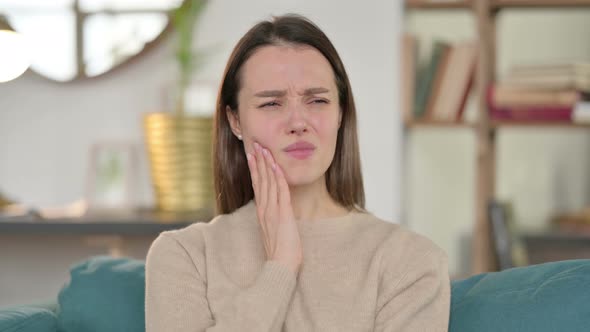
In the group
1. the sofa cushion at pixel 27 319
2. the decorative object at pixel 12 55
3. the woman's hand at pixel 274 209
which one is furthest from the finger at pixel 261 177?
the decorative object at pixel 12 55

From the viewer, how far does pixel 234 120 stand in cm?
171

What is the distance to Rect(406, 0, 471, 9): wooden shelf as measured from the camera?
3.21m

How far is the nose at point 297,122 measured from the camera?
5.17 feet

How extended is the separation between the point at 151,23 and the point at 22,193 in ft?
2.49

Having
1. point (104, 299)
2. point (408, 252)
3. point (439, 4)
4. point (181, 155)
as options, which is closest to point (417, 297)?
point (408, 252)

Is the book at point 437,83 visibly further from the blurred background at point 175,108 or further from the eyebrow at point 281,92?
the eyebrow at point 281,92

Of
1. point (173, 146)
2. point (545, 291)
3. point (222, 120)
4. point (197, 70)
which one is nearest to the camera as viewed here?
point (545, 291)

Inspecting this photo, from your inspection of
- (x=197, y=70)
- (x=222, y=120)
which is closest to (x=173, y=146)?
(x=197, y=70)

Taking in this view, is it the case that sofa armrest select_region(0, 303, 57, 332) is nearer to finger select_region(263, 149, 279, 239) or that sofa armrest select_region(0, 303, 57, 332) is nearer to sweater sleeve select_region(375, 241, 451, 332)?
finger select_region(263, 149, 279, 239)

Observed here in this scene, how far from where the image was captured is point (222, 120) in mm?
1737

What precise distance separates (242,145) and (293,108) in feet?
0.67

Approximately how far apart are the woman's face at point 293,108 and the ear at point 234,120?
0.06 meters

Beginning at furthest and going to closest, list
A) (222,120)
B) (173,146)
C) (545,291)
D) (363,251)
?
1. (173,146)
2. (222,120)
3. (363,251)
4. (545,291)

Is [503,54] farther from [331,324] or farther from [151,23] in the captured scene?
[331,324]
